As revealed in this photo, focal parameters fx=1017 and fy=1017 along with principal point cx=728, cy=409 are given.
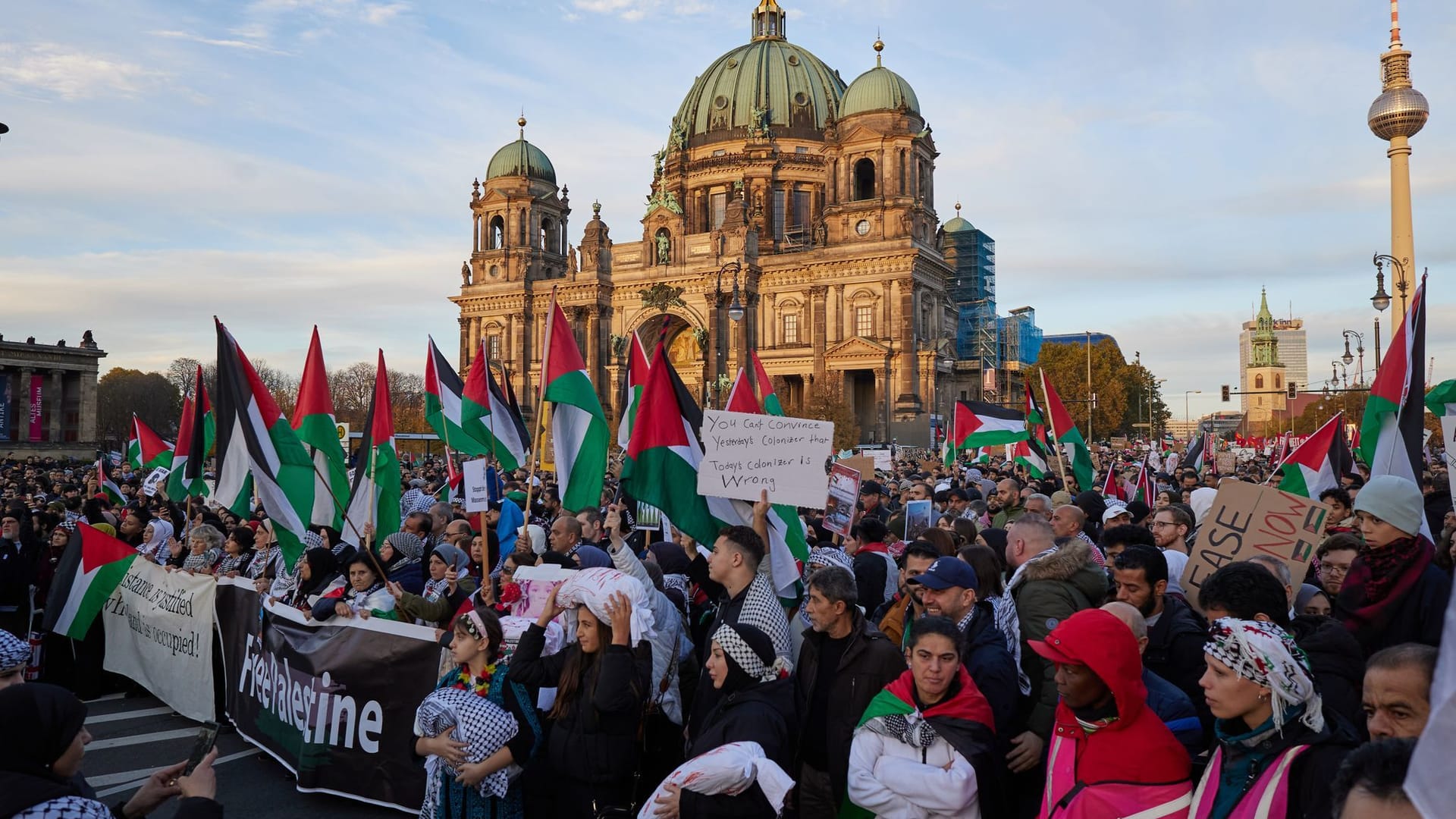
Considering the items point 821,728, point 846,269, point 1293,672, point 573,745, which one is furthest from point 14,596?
point 846,269

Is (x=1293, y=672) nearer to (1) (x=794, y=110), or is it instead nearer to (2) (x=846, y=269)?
(2) (x=846, y=269)

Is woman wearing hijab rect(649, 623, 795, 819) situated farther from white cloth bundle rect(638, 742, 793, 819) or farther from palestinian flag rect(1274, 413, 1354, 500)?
palestinian flag rect(1274, 413, 1354, 500)

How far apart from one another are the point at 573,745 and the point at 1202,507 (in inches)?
295

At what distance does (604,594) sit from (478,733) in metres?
0.89

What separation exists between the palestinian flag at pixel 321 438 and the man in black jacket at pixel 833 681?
19.6ft

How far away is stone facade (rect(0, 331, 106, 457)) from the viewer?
181 feet

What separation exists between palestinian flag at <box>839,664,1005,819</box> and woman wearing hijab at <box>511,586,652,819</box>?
112cm

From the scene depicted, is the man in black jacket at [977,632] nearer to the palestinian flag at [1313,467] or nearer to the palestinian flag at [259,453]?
the palestinian flag at [259,453]

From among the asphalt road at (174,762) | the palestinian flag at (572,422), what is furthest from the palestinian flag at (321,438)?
the palestinian flag at (572,422)

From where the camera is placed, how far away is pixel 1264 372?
493 ft

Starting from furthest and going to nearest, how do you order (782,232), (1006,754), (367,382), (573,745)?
(367,382) → (782,232) → (573,745) → (1006,754)

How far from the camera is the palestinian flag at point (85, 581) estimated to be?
9000 mm

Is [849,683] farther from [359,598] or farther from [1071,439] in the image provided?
[1071,439]

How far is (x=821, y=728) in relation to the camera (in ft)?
15.2
